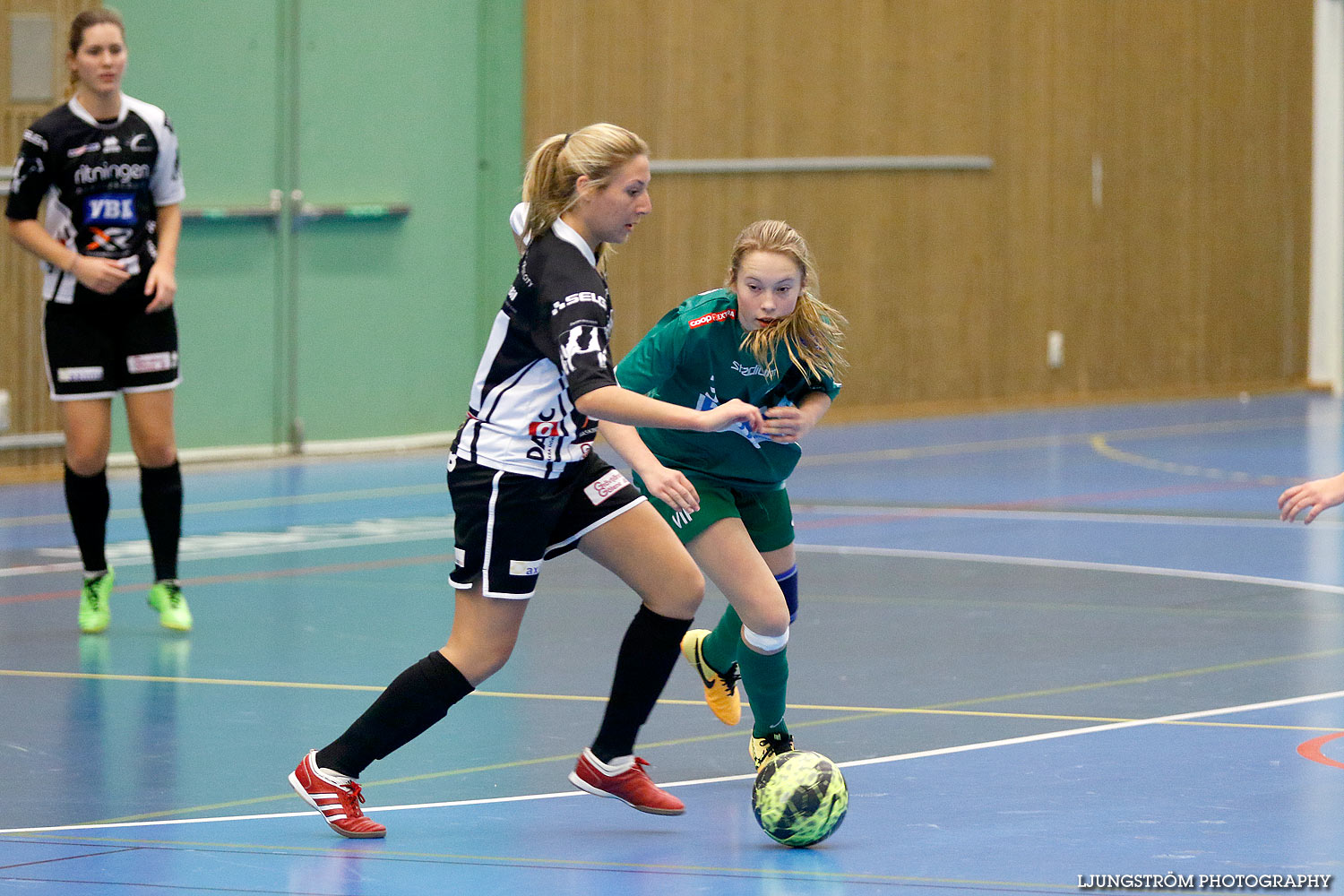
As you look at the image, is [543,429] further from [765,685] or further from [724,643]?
[724,643]

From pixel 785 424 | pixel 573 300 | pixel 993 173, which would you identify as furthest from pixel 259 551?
pixel 993 173

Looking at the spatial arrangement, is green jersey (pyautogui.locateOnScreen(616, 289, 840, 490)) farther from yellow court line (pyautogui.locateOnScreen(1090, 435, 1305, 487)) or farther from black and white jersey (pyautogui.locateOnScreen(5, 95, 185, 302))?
yellow court line (pyautogui.locateOnScreen(1090, 435, 1305, 487))

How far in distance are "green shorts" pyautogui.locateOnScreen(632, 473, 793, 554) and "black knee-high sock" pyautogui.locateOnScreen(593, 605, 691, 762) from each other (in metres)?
0.24

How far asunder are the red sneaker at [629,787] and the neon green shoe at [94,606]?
310cm

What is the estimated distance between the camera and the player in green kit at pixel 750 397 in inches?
185

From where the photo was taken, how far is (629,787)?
4.60 m

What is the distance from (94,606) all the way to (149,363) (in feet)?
2.97

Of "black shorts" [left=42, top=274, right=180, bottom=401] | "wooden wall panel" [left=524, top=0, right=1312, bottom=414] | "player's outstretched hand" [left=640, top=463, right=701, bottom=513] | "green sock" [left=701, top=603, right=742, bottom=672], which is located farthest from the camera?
"wooden wall panel" [left=524, top=0, right=1312, bottom=414]

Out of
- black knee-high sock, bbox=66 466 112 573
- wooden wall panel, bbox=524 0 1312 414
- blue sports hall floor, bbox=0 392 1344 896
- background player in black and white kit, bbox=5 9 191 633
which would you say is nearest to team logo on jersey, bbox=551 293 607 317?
blue sports hall floor, bbox=0 392 1344 896

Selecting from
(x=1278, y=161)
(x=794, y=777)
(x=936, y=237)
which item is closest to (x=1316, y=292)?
(x=1278, y=161)

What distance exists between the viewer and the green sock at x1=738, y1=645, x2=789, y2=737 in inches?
190

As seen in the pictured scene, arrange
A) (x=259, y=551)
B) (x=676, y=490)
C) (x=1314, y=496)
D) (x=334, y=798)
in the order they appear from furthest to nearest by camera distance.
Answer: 1. (x=259, y=551)
2. (x=1314, y=496)
3. (x=334, y=798)
4. (x=676, y=490)

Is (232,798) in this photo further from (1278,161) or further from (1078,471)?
(1278,161)

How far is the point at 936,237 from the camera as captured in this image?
16.1m
